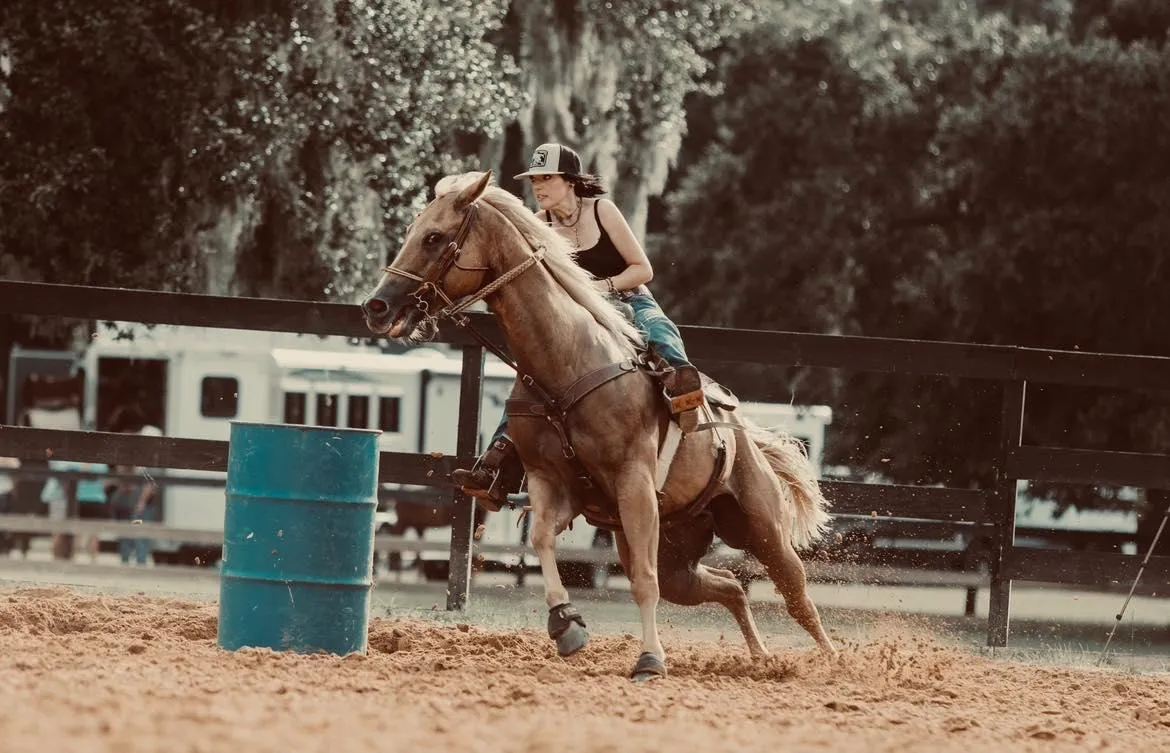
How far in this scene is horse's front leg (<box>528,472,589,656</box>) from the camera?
668cm

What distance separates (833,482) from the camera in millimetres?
9781

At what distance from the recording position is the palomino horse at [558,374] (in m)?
6.65

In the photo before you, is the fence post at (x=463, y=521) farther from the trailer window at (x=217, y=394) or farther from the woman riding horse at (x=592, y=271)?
the trailer window at (x=217, y=394)

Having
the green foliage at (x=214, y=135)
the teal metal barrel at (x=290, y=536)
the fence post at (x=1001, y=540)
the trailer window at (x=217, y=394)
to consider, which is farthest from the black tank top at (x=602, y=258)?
the trailer window at (x=217, y=394)

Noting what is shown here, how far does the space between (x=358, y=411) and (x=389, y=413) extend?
1.08 feet

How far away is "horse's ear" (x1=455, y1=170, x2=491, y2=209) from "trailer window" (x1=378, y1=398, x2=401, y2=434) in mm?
10967

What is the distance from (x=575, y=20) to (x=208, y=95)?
432cm

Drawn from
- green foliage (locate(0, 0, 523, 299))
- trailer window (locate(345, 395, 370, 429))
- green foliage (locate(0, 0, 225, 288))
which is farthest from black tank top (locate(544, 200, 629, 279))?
trailer window (locate(345, 395, 370, 429))

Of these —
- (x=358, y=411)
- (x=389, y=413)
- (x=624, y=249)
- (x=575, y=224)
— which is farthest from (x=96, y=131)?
(x=624, y=249)

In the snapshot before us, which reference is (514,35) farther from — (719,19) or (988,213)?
(988,213)

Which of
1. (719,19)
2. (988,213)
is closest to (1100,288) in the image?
(988,213)

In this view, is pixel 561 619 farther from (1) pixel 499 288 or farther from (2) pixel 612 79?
(2) pixel 612 79

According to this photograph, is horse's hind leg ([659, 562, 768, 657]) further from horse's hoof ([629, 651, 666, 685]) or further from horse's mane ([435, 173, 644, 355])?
horse's mane ([435, 173, 644, 355])

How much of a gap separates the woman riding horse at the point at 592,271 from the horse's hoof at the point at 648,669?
984 mm
